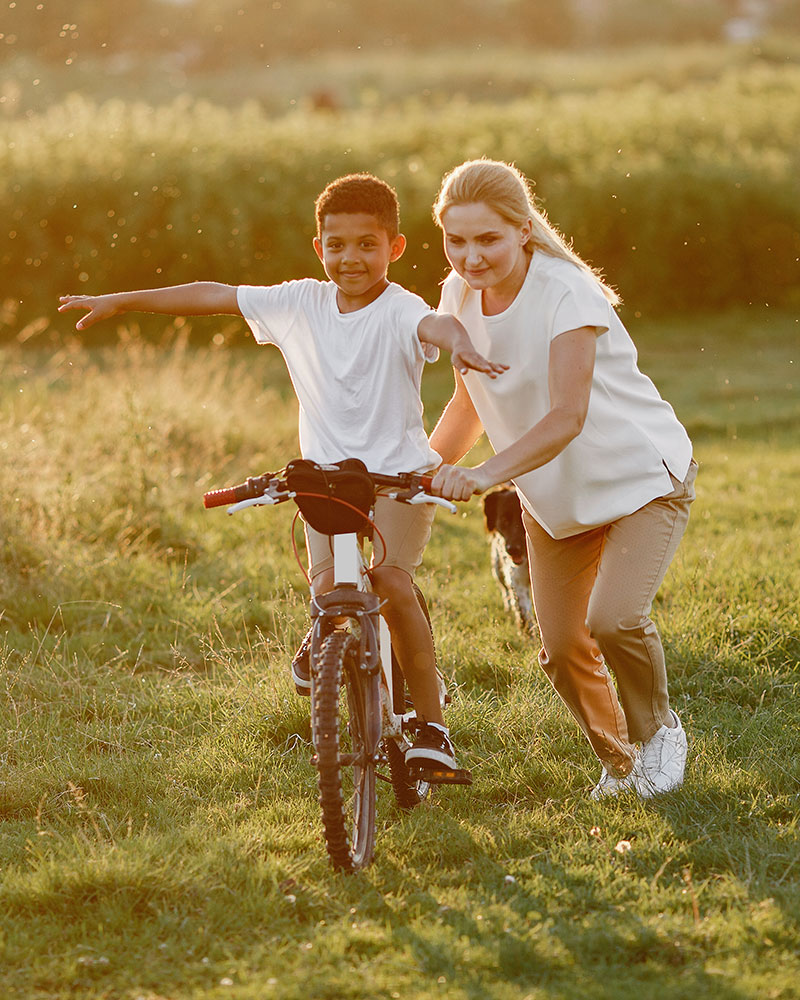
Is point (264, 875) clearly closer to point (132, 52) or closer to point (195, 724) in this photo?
point (195, 724)

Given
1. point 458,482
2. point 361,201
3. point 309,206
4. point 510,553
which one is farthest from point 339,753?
point 309,206

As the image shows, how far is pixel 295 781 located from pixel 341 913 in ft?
3.40

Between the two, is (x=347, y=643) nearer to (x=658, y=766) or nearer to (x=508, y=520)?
(x=658, y=766)

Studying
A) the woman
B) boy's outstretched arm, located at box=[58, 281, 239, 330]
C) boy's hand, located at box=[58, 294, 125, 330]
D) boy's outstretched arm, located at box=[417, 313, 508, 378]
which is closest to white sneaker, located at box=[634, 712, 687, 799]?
the woman

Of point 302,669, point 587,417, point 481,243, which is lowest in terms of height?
point 302,669

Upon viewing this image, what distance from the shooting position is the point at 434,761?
430 centimetres

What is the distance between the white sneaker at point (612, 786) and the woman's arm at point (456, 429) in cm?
130

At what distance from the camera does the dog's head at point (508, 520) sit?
21.2ft

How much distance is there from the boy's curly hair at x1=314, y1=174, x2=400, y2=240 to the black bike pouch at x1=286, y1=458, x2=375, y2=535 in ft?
2.60

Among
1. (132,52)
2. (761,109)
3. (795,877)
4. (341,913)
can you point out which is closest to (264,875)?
(341,913)

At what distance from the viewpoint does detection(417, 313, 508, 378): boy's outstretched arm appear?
3609 mm

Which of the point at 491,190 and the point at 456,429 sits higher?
the point at 491,190

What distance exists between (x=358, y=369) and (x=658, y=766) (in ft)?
5.95

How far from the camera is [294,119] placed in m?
19.8
